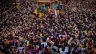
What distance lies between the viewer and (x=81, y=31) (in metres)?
18.0

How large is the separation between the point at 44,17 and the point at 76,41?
26.0 feet

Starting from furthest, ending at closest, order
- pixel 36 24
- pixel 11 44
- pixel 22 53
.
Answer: pixel 36 24 → pixel 11 44 → pixel 22 53

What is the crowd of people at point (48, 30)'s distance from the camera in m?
13.6

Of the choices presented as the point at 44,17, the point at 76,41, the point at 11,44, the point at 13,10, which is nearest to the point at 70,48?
the point at 76,41

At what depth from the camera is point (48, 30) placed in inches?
710

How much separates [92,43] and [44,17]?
8.58 metres

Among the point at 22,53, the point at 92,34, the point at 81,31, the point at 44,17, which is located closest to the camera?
the point at 22,53

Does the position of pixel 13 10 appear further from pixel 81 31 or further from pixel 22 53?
pixel 22 53

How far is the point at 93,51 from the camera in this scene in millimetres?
13289

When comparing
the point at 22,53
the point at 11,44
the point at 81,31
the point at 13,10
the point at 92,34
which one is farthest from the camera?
the point at 13,10

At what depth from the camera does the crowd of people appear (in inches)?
537

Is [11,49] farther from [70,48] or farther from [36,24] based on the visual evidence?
[36,24]

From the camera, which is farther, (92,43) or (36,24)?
(36,24)

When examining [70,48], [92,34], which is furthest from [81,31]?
[70,48]
